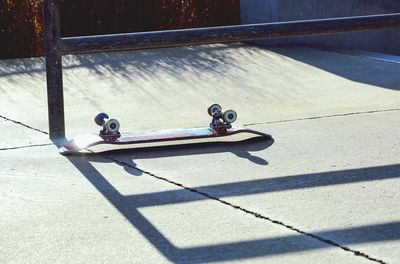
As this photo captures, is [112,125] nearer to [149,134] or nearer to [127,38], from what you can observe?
[149,134]

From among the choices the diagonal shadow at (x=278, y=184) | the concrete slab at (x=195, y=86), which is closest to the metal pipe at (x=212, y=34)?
the concrete slab at (x=195, y=86)

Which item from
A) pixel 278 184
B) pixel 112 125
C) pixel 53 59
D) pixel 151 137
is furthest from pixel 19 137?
pixel 278 184

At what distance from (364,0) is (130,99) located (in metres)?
4.00

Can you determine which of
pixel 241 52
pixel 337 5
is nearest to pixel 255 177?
pixel 241 52

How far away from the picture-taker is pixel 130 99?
725cm

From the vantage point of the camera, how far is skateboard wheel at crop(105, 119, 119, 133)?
5473mm

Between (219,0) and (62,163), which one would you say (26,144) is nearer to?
(62,163)

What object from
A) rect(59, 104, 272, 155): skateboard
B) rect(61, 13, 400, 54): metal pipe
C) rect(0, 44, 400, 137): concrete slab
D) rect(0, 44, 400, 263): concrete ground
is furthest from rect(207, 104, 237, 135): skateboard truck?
rect(0, 44, 400, 137): concrete slab

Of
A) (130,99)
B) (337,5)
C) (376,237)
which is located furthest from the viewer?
(337,5)

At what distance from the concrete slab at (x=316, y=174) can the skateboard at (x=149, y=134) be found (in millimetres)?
75

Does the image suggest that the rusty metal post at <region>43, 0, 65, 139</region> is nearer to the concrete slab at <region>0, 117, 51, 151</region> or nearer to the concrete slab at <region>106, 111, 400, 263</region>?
the concrete slab at <region>0, 117, 51, 151</region>

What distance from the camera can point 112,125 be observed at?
18.0 ft

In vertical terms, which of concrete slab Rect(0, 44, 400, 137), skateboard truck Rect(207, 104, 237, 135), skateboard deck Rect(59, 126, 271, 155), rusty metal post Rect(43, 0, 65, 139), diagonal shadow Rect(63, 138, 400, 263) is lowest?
concrete slab Rect(0, 44, 400, 137)

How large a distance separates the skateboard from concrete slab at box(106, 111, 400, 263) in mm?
75
